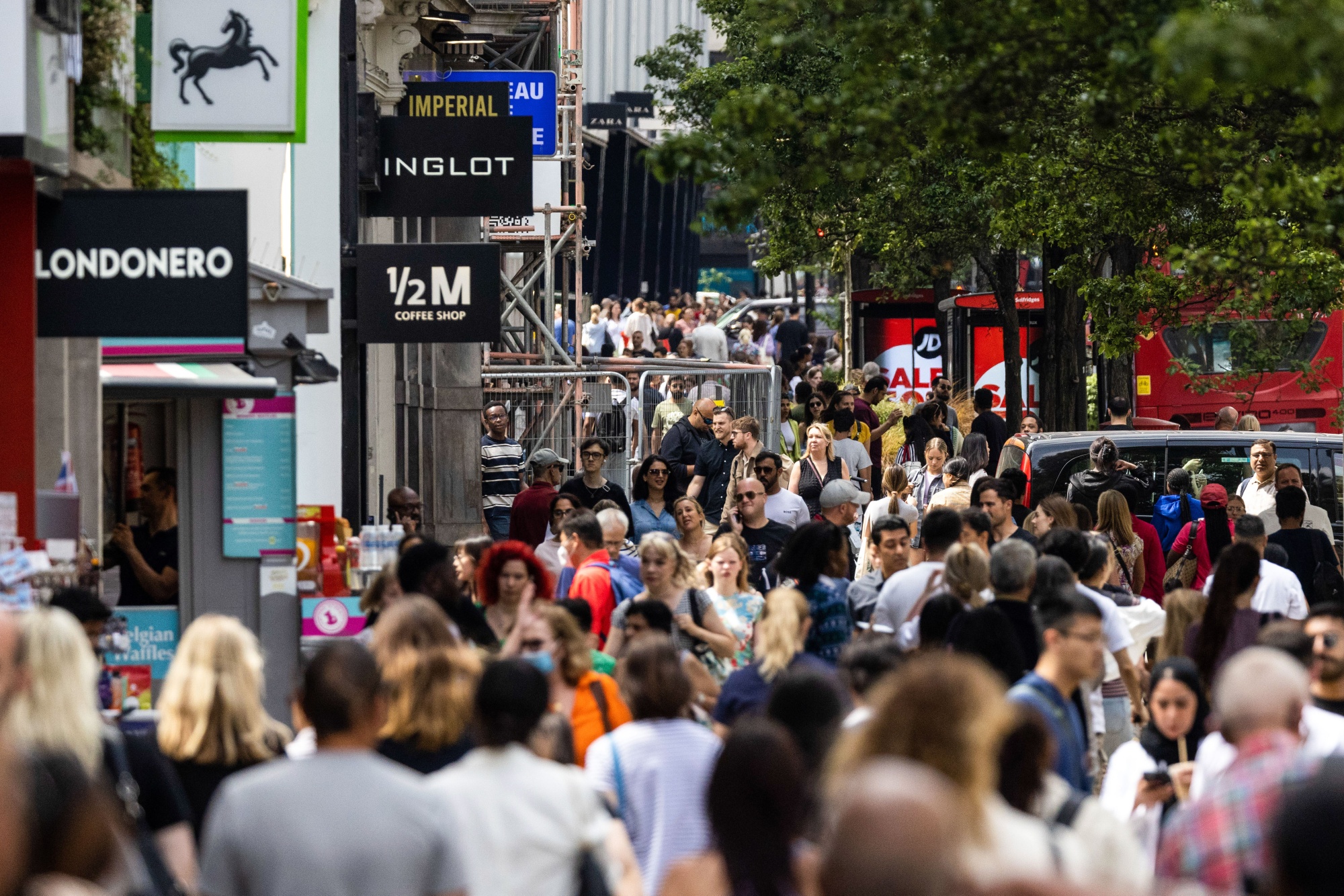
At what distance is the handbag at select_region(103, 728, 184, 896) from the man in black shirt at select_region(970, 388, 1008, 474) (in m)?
16.8

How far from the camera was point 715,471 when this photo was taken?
1628 cm

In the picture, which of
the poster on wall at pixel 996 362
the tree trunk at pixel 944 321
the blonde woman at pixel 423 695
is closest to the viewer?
the blonde woman at pixel 423 695

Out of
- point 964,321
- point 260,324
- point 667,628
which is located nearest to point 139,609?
point 260,324

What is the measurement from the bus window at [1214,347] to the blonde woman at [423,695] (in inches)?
999

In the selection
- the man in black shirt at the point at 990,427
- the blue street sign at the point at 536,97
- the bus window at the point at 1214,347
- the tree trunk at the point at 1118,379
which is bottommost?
the man in black shirt at the point at 990,427

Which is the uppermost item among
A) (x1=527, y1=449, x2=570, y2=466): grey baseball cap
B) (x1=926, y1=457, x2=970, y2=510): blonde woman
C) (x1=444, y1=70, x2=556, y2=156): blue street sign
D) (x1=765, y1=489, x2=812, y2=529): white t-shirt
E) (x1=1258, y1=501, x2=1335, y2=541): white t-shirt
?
(x1=444, y1=70, x2=556, y2=156): blue street sign

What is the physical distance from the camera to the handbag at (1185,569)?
Result: 12977 millimetres

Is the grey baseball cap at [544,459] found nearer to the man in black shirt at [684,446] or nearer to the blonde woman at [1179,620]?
the man in black shirt at [684,446]

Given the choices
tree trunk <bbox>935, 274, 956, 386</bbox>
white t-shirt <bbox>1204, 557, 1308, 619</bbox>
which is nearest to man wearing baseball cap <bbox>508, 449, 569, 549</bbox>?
white t-shirt <bbox>1204, 557, 1308, 619</bbox>

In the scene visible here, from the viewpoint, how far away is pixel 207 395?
11.4m

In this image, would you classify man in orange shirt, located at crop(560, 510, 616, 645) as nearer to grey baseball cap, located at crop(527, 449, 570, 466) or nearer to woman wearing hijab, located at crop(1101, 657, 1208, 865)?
woman wearing hijab, located at crop(1101, 657, 1208, 865)

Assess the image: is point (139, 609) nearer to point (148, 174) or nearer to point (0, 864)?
point (148, 174)

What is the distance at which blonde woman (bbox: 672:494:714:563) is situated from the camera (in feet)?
41.0

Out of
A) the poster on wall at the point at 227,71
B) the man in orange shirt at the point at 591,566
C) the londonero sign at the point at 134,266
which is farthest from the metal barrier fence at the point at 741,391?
the londonero sign at the point at 134,266
